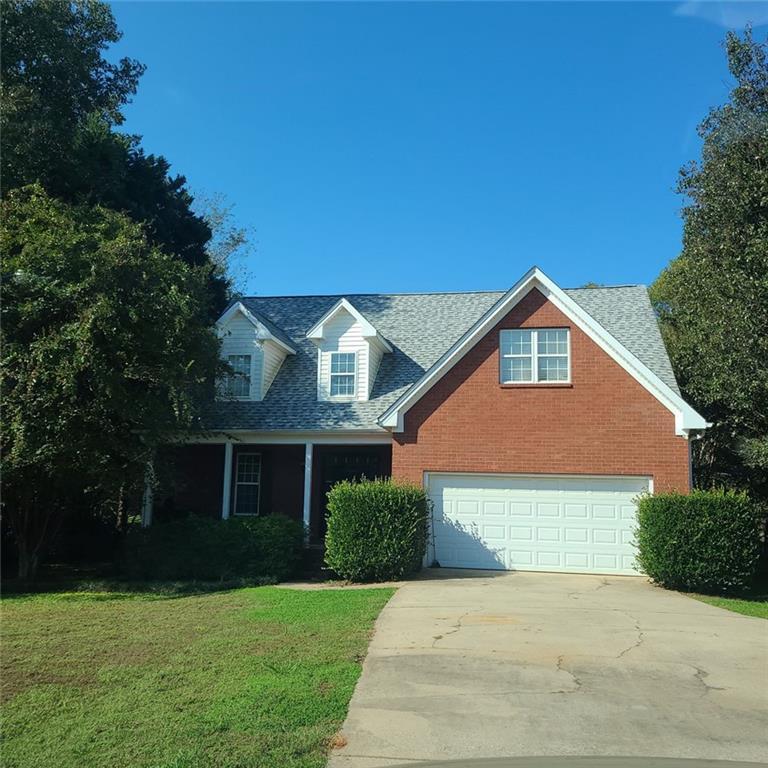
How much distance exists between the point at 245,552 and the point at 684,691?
1046cm

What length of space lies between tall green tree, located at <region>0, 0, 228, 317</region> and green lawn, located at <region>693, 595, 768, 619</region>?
13272 mm

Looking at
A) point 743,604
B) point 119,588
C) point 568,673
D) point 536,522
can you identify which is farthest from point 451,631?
point 119,588

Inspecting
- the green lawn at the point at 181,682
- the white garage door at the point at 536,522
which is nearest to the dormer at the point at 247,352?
the white garage door at the point at 536,522

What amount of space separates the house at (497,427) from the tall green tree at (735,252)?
147cm

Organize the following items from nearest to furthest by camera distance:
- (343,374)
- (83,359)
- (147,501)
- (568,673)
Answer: (568,673) < (83,359) < (147,501) < (343,374)

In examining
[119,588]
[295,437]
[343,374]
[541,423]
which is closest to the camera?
[119,588]

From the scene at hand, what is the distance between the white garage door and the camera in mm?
15633

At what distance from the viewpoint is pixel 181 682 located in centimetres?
712

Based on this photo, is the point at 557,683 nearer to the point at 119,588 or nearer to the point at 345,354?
the point at 119,588

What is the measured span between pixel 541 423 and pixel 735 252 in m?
6.00

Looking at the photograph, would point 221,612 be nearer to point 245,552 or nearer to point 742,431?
point 245,552

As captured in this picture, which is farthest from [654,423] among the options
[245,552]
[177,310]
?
[177,310]

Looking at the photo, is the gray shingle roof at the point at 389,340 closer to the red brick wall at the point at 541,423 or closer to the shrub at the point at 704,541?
the red brick wall at the point at 541,423

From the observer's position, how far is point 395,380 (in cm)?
1947
